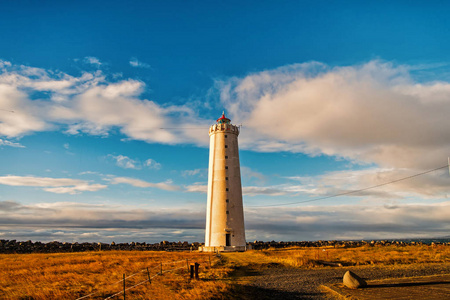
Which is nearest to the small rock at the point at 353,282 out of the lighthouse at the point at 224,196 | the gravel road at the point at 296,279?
the gravel road at the point at 296,279

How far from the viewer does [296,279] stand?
63.1 ft

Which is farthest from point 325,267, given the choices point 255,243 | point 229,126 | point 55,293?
point 255,243

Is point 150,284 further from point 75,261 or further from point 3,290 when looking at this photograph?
point 75,261

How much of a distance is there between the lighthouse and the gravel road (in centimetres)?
2209

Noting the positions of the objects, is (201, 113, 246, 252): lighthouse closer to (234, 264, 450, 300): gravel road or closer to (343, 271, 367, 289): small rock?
(234, 264, 450, 300): gravel road

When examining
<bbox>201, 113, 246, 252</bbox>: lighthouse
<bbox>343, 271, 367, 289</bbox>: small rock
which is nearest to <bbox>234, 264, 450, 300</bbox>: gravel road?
<bbox>343, 271, 367, 289</bbox>: small rock

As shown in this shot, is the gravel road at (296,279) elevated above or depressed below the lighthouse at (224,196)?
below

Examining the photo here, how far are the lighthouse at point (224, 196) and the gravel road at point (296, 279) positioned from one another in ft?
72.5

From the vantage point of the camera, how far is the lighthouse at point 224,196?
46656 mm

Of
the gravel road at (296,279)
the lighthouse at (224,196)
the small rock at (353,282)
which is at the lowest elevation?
the gravel road at (296,279)

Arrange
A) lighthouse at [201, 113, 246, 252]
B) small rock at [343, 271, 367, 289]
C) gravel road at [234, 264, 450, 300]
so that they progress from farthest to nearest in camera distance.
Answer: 1. lighthouse at [201, 113, 246, 252]
2. small rock at [343, 271, 367, 289]
3. gravel road at [234, 264, 450, 300]

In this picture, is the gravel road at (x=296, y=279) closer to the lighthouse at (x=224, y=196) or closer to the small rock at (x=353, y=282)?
the small rock at (x=353, y=282)

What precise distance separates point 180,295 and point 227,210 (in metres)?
33.0

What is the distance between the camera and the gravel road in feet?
49.4
